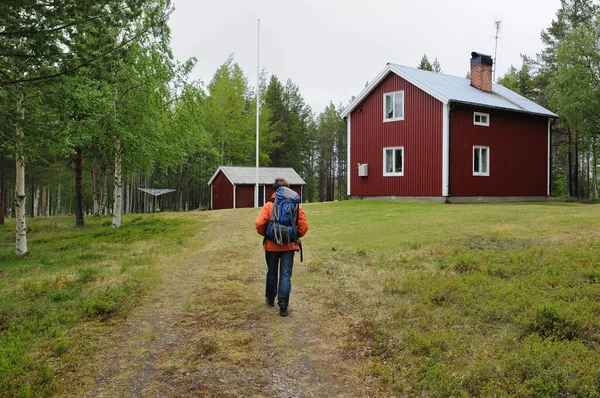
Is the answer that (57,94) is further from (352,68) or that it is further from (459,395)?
(352,68)

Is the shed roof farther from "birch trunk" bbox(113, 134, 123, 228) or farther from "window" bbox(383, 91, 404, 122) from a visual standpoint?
"birch trunk" bbox(113, 134, 123, 228)

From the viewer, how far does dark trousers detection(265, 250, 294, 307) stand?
6.38m

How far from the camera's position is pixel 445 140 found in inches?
850

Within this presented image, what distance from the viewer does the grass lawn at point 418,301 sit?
166 inches

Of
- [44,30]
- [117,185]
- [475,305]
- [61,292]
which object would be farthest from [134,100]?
[475,305]

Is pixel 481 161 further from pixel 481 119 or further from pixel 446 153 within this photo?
pixel 446 153

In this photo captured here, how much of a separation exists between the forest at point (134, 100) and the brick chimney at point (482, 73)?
6.97 metres

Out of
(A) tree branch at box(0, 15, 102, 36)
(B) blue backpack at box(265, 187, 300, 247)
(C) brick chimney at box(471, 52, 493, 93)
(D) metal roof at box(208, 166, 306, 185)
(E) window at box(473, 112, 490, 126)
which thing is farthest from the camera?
(D) metal roof at box(208, 166, 306, 185)

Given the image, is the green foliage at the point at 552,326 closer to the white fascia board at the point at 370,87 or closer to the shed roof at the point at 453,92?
the shed roof at the point at 453,92

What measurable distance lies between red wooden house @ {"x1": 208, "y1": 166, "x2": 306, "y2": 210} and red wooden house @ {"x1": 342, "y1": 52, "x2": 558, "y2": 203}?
36.7 feet

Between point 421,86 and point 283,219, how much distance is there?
18.2 meters

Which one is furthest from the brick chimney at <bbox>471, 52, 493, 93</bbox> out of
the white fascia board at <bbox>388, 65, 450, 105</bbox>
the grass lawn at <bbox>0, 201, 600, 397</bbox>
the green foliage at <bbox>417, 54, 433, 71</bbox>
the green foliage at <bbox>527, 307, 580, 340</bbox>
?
the green foliage at <bbox>417, 54, 433, 71</bbox>

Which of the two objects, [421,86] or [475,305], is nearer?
[475,305]

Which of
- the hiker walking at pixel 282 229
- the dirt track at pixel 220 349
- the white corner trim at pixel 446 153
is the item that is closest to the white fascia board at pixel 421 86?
the white corner trim at pixel 446 153
